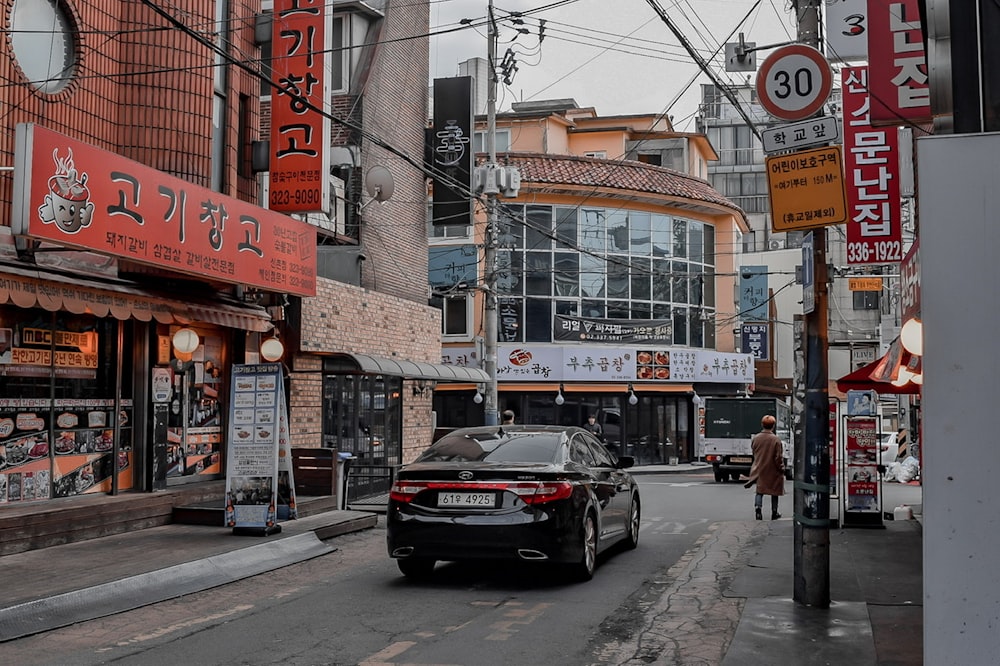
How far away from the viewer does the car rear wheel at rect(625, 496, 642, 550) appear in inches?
498

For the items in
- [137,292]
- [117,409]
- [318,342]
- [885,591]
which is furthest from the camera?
[318,342]

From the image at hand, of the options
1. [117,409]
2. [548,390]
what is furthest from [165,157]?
[548,390]

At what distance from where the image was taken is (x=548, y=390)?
119ft

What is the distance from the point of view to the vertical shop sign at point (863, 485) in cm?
1478

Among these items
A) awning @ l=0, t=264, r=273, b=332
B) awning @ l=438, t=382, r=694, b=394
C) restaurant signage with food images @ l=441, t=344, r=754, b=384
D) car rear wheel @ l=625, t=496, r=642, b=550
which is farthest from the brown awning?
awning @ l=438, t=382, r=694, b=394

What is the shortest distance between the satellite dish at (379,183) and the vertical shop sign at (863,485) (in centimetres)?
1008

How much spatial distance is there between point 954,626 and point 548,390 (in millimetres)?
31713

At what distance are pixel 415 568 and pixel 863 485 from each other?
7.35 metres

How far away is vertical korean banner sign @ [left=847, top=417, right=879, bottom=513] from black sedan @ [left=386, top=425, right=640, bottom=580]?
591cm

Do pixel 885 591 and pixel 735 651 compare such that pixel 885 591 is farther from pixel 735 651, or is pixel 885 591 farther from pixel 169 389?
pixel 169 389

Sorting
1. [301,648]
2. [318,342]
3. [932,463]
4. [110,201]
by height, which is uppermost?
[110,201]

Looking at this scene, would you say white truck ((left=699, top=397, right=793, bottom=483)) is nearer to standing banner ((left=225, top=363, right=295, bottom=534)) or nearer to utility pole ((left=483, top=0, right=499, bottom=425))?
utility pole ((left=483, top=0, right=499, bottom=425))

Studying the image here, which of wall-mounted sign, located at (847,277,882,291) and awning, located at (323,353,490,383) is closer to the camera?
awning, located at (323,353,490,383)

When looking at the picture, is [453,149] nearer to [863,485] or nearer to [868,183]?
[868,183]
